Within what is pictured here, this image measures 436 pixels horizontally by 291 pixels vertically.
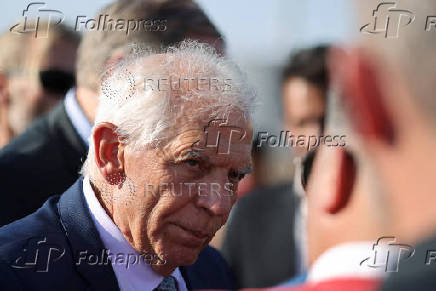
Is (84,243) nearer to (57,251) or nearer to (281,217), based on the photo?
(57,251)

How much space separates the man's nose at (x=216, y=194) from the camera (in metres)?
2.64

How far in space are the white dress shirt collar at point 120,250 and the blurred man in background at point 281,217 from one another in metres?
1.76

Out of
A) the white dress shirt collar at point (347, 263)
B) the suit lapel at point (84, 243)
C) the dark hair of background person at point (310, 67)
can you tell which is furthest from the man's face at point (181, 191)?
the dark hair of background person at point (310, 67)

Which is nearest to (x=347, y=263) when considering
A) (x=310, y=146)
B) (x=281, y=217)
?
(x=310, y=146)

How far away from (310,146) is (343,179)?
3.18m

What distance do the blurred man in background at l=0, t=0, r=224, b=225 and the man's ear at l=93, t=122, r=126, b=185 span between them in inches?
24.9

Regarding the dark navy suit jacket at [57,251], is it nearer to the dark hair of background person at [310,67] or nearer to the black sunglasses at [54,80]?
the black sunglasses at [54,80]

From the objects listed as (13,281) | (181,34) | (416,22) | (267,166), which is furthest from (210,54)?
(267,166)

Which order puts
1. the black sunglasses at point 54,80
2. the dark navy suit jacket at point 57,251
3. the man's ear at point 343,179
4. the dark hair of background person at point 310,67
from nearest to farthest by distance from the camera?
the man's ear at point 343,179, the dark navy suit jacket at point 57,251, the black sunglasses at point 54,80, the dark hair of background person at point 310,67

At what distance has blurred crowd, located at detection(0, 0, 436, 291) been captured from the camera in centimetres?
98

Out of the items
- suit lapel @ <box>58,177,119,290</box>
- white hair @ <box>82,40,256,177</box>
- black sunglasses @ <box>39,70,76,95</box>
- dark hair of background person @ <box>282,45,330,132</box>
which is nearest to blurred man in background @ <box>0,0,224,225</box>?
white hair @ <box>82,40,256,177</box>

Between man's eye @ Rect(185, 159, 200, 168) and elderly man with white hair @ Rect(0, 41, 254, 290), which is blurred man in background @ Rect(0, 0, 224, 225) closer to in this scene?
elderly man with white hair @ Rect(0, 41, 254, 290)

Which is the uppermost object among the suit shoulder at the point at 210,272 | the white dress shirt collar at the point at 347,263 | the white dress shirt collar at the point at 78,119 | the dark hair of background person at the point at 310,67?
the dark hair of background person at the point at 310,67

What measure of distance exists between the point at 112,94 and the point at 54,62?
178 cm
